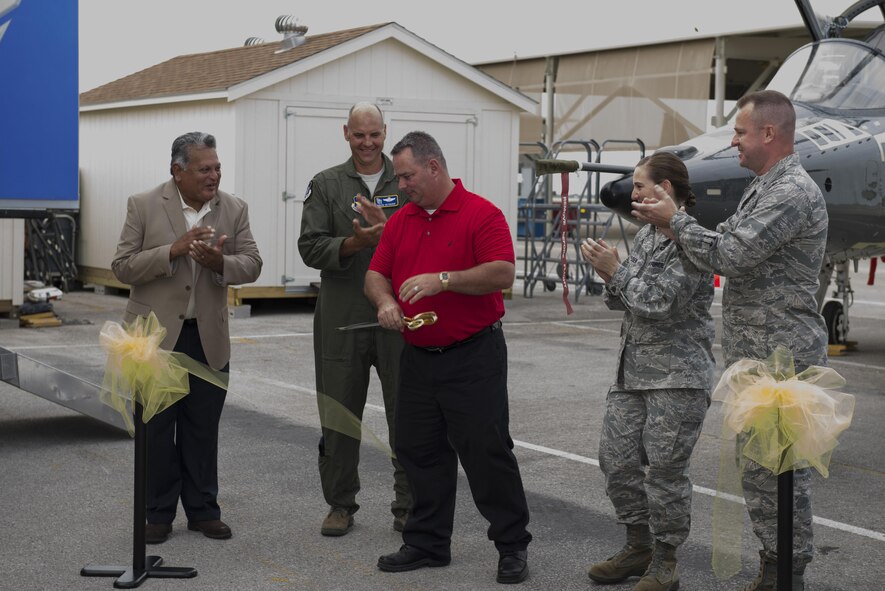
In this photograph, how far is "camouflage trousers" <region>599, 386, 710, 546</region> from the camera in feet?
15.1

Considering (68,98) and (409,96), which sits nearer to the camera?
(68,98)

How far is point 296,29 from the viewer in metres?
18.0

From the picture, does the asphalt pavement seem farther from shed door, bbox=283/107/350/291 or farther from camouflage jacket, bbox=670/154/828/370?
shed door, bbox=283/107/350/291

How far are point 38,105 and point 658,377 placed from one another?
5.07 m

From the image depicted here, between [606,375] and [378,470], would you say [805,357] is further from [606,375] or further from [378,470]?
[606,375]

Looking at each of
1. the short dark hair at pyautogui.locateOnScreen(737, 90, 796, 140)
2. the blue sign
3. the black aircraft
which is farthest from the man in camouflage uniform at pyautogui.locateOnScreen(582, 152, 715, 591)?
the blue sign

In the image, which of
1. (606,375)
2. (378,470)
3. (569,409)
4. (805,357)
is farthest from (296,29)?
(805,357)

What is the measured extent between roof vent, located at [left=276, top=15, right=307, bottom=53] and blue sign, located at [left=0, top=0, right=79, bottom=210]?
9.94m

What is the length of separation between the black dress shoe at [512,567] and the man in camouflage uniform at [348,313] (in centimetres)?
83

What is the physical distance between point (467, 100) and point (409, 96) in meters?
0.92

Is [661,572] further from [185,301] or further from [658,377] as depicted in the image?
[185,301]

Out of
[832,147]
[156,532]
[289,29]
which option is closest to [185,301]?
[156,532]

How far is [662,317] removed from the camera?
180 inches

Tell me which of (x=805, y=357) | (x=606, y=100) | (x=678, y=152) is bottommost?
(x=805, y=357)
